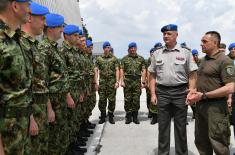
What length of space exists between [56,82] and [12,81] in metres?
1.56

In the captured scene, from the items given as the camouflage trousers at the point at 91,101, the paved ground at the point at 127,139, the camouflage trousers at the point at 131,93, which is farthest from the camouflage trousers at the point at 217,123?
the camouflage trousers at the point at 131,93

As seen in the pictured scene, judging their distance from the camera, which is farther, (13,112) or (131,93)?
(131,93)

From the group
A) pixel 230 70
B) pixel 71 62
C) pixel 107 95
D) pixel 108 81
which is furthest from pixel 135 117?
pixel 230 70

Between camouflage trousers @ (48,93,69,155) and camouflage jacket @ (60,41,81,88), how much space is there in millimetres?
888

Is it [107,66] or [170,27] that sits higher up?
[170,27]

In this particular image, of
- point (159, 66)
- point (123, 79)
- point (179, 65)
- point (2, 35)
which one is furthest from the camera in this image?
point (123, 79)

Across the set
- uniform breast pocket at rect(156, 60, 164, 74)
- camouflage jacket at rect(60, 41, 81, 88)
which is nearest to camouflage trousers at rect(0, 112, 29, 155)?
camouflage jacket at rect(60, 41, 81, 88)

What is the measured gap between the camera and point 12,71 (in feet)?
7.36

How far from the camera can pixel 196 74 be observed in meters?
4.71

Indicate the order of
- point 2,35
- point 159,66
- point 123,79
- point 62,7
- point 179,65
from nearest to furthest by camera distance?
1. point 2,35
2. point 179,65
3. point 159,66
4. point 123,79
5. point 62,7

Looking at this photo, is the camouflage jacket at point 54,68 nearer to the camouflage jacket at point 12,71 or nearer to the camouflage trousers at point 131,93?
the camouflage jacket at point 12,71

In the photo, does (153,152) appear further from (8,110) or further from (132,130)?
(8,110)

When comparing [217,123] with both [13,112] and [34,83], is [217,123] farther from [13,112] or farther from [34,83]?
[13,112]

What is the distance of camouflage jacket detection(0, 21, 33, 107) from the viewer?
2203 millimetres
